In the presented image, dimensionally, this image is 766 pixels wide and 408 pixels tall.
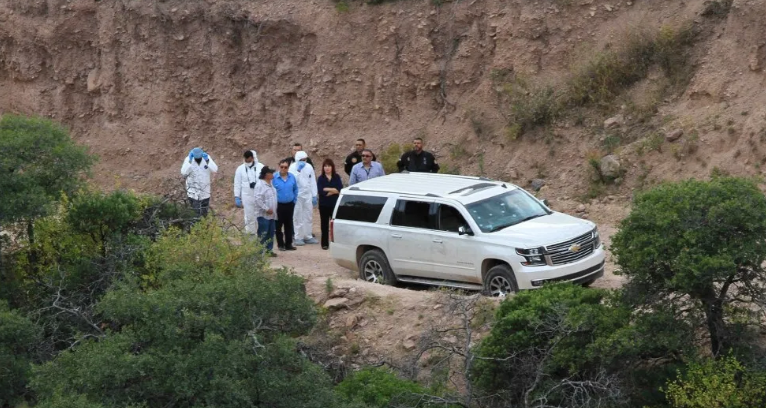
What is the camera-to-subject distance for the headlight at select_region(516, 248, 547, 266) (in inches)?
644

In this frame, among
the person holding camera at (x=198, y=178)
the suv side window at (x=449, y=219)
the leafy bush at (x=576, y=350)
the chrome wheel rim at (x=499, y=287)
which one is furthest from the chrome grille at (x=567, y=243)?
the person holding camera at (x=198, y=178)

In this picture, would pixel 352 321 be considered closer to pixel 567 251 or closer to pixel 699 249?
pixel 567 251

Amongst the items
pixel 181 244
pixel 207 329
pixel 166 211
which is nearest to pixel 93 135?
pixel 166 211

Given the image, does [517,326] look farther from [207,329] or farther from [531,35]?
[531,35]

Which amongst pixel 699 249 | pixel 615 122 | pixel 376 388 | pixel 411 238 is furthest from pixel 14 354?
pixel 615 122

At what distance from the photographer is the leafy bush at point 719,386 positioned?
527 inches

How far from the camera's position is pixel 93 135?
28.4m

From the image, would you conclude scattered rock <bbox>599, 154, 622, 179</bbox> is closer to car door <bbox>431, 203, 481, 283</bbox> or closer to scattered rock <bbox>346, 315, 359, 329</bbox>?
car door <bbox>431, 203, 481, 283</bbox>

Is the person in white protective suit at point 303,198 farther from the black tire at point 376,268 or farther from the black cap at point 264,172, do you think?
the black tire at point 376,268

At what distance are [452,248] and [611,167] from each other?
5081 millimetres

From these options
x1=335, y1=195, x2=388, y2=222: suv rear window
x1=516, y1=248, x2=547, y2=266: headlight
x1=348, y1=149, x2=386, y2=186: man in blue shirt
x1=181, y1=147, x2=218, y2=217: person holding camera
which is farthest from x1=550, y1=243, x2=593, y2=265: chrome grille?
x1=181, y1=147, x2=218, y2=217: person holding camera

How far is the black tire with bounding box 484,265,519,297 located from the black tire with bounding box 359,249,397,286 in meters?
1.72

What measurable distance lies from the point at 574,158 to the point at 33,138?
363 inches

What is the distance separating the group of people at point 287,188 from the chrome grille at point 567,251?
464 cm
